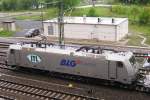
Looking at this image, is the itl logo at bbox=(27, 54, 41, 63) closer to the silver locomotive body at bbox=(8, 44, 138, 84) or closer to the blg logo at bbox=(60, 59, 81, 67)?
the silver locomotive body at bbox=(8, 44, 138, 84)

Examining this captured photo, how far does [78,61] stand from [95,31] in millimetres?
19551

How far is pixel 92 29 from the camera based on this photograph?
142 ft

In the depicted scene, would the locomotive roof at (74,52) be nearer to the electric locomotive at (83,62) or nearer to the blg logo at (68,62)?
the electric locomotive at (83,62)

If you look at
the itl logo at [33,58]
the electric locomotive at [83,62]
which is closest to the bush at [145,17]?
the electric locomotive at [83,62]

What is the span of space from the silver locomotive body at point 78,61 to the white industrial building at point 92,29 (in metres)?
17.2

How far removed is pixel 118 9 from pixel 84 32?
26987 mm

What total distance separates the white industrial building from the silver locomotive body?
1715 centimetres

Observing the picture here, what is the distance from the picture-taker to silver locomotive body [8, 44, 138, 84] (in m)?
22.7

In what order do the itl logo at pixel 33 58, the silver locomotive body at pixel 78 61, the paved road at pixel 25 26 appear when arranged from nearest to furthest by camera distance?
the silver locomotive body at pixel 78 61
the itl logo at pixel 33 58
the paved road at pixel 25 26

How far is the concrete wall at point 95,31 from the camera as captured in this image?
42.2 m

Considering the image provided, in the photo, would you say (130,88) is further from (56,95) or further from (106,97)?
(56,95)

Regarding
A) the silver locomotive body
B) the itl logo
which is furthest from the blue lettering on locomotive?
the itl logo

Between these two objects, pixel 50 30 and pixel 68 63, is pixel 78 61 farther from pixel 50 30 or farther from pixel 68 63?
pixel 50 30

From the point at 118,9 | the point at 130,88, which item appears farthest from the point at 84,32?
the point at 118,9
